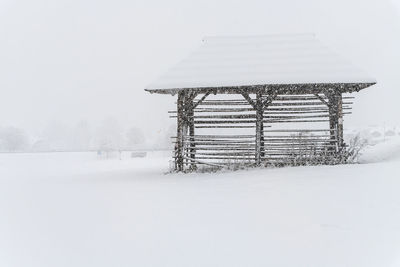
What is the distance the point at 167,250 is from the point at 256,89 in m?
9.50

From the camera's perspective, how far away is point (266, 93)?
1382 cm

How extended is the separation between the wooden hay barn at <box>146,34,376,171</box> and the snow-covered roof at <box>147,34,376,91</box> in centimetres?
3

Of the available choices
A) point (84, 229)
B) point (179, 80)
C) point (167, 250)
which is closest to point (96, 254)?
point (167, 250)

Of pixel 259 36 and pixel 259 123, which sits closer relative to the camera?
pixel 259 123

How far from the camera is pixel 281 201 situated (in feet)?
24.2

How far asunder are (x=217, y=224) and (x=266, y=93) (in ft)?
27.9

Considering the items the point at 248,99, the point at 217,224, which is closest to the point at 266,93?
the point at 248,99

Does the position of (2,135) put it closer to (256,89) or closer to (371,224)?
(256,89)

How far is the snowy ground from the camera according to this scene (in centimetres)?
465

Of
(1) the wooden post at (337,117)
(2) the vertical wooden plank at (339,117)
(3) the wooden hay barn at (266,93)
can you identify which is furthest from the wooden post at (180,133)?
(2) the vertical wooden plank at (339,117)

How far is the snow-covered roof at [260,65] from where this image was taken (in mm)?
13203

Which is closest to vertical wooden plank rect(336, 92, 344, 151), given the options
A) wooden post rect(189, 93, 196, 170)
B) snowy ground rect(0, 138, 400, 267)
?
snowy ground rect(0, 138, 400, 267)

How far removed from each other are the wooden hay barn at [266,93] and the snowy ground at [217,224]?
3.87 meters

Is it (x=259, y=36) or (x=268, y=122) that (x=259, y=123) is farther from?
(x=259, y=36)
